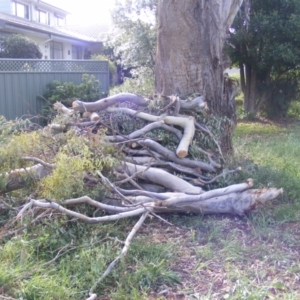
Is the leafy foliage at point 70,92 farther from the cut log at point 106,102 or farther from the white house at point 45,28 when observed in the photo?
the white house at point 45,28

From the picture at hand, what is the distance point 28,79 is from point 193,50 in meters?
A: 5.32

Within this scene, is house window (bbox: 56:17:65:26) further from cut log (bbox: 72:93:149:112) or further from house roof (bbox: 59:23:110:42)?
cut log (bbox: 72:93:149:112)

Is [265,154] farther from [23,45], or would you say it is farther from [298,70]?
[23,45]

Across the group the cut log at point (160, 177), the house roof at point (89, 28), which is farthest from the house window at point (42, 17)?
the cut log at point (160, 177)

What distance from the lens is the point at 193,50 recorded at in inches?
278

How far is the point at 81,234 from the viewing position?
4.38 metres

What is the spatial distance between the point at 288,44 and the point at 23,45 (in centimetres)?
938

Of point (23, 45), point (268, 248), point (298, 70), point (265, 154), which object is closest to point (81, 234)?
point (268, 248)

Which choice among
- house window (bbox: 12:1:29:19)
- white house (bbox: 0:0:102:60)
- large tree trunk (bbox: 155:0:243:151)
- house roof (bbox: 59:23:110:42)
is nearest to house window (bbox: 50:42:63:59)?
white house (bbox: 0:0:102:60)

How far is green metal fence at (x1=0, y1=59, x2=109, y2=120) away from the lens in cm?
1062

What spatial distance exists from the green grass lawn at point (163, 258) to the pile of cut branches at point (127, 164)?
0.15 metres

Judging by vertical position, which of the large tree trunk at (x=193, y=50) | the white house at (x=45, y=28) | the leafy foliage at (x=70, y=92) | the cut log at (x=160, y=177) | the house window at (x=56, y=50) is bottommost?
the cut log at (x=160, y=177)

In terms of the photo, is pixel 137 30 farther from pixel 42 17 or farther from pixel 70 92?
pixel 42 17

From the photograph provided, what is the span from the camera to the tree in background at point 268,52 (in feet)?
41.6
